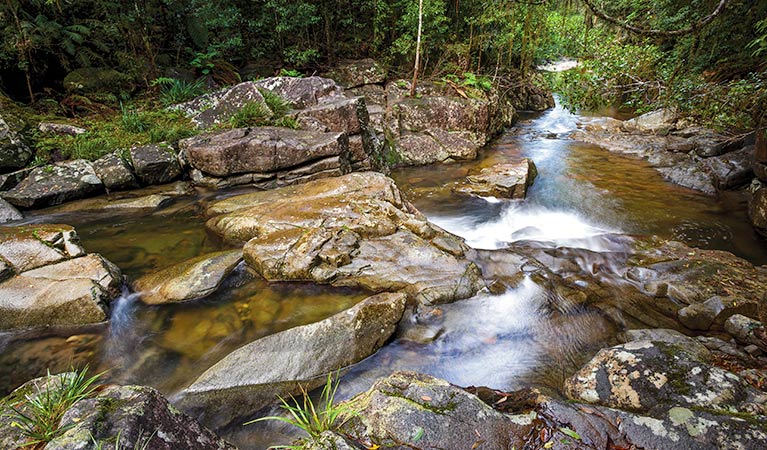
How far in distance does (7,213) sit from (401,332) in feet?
23.6

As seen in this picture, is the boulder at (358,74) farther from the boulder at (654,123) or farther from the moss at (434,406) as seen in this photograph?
the moss at (434,406)

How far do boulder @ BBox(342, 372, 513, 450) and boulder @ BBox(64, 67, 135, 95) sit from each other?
11751mm

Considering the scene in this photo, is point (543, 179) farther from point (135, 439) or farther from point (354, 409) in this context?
point (135, 439)

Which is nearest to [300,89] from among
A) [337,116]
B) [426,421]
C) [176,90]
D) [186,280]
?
[337,116]

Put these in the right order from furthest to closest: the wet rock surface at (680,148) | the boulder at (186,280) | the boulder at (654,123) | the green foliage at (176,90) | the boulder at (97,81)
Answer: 1. the boulder at (654,123)
2. the green foliage at (176,90)
3. the boulder at (97,81)
4. the wet rock surface at (680,148)
5. the boulder at (186,280)

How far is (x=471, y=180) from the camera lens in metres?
9.18

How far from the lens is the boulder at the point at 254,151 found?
A: 7.16m

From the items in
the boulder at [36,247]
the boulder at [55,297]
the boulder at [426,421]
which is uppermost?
the boulder at [426,421]

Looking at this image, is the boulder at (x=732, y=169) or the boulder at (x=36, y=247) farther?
the boulder at (x=732, y=169)

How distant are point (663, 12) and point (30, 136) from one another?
15413 mm

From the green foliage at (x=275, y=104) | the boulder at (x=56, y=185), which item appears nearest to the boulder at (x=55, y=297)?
the boulder at (x=56, y=185)

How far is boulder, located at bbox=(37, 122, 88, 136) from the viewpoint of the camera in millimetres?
7691

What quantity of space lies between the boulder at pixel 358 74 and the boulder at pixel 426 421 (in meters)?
12.4

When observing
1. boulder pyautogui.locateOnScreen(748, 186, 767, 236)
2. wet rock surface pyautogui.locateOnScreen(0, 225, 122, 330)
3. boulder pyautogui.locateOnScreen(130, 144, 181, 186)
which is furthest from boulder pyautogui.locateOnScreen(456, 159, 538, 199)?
wet rock surface pyautogui.locateOnScreen(0, 225, 122, 330)
